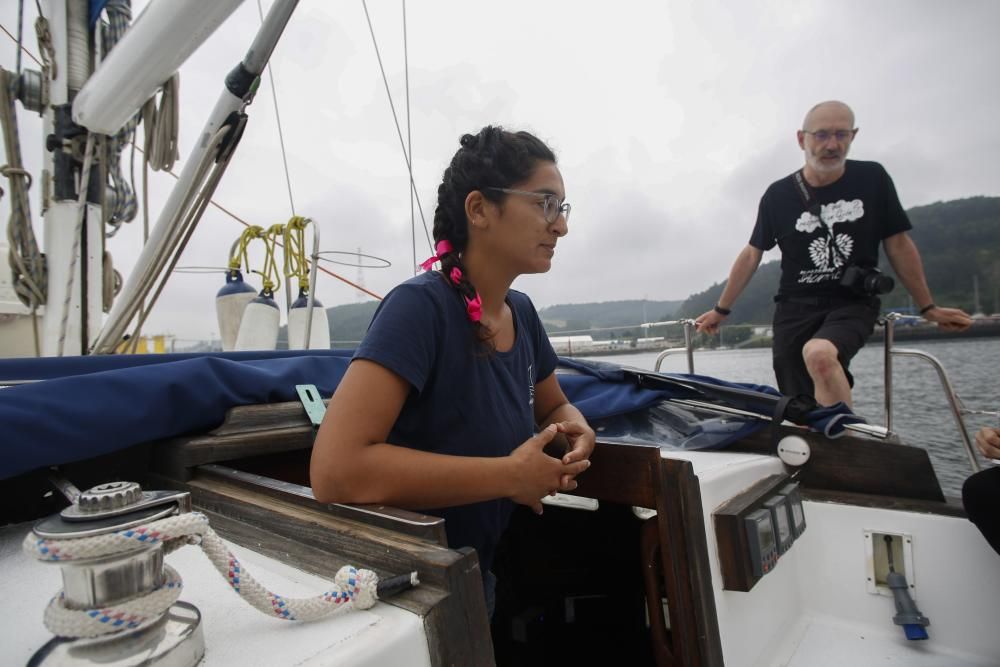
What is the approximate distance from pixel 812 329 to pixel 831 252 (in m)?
0.39

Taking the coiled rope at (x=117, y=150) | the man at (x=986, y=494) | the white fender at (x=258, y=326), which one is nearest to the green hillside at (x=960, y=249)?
the white fender at (x=258, y=326)

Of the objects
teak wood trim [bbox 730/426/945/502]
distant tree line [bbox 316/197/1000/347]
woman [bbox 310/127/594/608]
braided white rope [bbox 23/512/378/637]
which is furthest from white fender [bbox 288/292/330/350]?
braided white rope [bbox 23/512/378/637]

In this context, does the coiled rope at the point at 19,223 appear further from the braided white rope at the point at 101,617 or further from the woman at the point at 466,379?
the braided white rope at the point at 101,617

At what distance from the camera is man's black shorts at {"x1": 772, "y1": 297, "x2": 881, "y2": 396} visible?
8.34 ft

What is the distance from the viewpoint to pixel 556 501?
1607 mm

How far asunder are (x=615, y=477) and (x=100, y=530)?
1054 mm

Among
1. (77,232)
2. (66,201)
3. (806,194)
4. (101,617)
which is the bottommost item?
(101,617)

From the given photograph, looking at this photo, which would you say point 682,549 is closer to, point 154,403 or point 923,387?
point 154,403

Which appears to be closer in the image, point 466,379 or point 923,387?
point 466,379

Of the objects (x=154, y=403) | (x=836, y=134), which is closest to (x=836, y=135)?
(x=836, y=134)

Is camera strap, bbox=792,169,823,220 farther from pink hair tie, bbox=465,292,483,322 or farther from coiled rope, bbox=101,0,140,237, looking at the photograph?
coiled rope, bbox=101,0,140,237

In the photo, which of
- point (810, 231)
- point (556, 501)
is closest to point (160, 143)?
point (556, 501)

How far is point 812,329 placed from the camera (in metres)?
2.76

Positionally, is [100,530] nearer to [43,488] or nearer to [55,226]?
[43,488]
